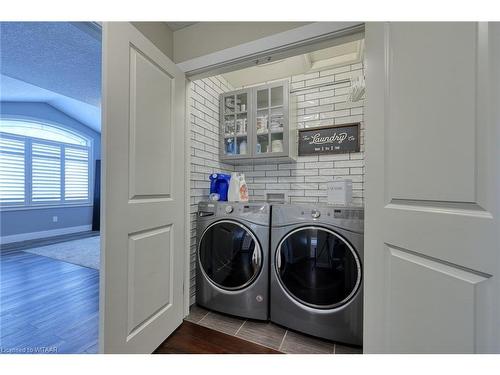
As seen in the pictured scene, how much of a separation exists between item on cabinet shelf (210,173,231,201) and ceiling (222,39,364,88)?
105cm

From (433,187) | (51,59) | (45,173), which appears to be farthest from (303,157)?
(45,173)

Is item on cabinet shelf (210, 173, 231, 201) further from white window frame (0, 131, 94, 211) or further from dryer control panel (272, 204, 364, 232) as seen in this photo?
white window frame (0, 131, 94, 211)

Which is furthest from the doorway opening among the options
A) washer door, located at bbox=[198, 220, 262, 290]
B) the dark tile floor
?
washer door, located at bbox=[198, 220, 262, 290]

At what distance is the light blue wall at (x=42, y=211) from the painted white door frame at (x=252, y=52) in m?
4.53

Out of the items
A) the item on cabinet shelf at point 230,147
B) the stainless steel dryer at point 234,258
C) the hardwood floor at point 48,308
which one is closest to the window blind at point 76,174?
the hardwood floor at point 48,308

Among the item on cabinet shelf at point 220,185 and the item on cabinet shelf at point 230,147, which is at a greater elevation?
the item on cabinet shelf at point 230,147

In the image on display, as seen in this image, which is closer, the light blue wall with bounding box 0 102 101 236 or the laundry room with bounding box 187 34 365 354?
the laundry room with bounding box 187 34 365 354

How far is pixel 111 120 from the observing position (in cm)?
99

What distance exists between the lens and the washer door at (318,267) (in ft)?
4.38

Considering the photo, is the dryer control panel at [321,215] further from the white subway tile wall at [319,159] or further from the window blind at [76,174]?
the window blind at [76,174]

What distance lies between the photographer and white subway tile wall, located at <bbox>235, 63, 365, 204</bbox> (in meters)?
1.98

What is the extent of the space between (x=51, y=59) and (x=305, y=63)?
2.86 metres
